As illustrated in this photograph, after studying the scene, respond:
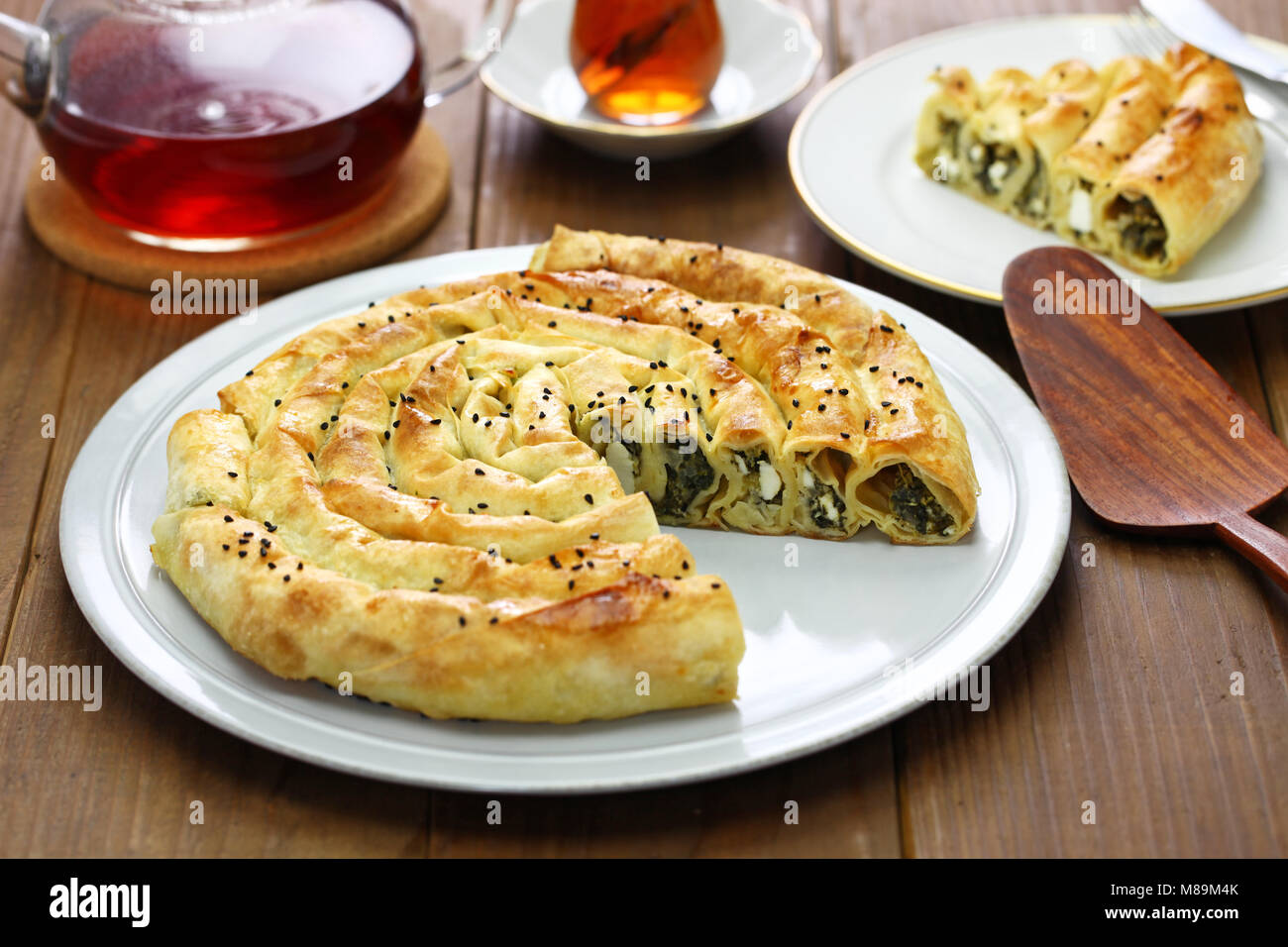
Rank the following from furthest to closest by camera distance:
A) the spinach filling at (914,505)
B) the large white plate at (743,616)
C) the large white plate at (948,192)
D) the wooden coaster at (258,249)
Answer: the wooden coaster at (258,249)
the large white plate at (948,192)
the spinach filling at (914,505)
the large white plate at (743,616)

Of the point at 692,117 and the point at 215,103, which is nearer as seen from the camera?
the point at 215,103

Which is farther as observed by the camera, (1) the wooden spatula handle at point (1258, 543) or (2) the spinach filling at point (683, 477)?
(2) the spinach filling at point (683, 477)

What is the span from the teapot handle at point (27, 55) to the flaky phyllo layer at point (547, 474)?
61.8 inches

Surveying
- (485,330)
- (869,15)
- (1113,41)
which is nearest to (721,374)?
(485,330)

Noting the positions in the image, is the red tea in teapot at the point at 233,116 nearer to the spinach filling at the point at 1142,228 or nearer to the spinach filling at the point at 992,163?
the spinach filling at the point at 992,163

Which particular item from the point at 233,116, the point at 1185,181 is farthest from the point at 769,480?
the point at 233,116

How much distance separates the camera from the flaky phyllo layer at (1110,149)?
509 centimetres

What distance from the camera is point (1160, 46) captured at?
6098 millimetres

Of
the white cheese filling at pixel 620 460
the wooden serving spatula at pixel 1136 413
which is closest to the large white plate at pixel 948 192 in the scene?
the wooden serving spatula at pixel 1136 413

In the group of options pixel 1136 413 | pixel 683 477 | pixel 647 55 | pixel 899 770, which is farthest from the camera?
pixel 647 55

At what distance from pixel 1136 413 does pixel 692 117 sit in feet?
8.35

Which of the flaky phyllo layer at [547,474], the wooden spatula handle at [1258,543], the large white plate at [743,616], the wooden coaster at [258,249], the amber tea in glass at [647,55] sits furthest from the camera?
the amber tea in glass at [647,55]

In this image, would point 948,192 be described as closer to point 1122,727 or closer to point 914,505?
point 914,505

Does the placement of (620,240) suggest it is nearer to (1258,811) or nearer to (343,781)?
(343,781)
